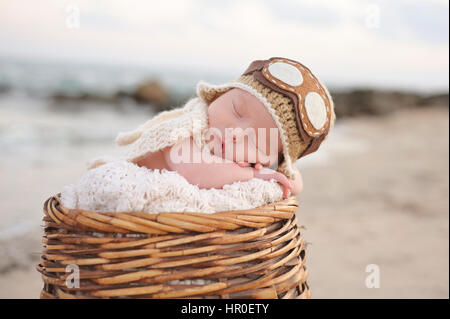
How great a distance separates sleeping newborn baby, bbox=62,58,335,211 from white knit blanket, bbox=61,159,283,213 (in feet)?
0.17

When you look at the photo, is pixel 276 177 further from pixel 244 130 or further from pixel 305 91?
pixel 305 91

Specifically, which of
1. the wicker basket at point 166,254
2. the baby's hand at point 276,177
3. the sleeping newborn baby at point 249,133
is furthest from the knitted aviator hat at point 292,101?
the wicker basket at point 166,254

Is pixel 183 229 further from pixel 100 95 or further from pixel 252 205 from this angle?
pixel 100 95

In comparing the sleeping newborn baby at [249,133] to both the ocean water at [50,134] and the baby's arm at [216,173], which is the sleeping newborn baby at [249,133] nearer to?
the baby's arm at [216,173]

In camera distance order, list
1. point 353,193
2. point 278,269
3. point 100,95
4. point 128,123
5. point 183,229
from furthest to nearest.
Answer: point 100,95, point 128,123, point 353,193, point 278,269, point 183,229

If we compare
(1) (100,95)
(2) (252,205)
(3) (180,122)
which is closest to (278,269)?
(2) (252,205)

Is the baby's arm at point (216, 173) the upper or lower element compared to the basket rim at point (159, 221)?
upper

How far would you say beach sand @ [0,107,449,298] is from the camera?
2283 mm

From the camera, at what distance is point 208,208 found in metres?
1.14

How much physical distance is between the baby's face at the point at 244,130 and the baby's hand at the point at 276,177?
0.13ft

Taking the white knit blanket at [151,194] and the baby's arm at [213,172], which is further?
the baby's arm at [213,172]

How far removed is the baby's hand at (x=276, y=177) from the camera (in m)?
1.31

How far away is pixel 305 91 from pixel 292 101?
5 centimetres

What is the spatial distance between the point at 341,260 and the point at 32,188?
228cm
